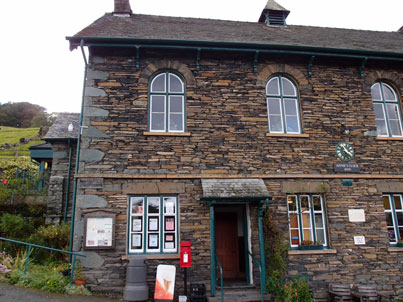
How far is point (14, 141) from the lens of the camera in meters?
39.6

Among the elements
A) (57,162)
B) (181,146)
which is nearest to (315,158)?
(181,146)

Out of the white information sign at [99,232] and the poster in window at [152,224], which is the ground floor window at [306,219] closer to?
the poster in window at [152,224]

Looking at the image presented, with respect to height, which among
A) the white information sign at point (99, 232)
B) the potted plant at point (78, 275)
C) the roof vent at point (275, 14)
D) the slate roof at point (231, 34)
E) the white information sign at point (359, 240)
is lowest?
the potted plant at point (78, 275)

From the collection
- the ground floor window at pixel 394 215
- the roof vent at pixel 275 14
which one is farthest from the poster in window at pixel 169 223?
the roof vent at pixel 275 14

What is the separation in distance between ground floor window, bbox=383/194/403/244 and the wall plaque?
1.22 meters

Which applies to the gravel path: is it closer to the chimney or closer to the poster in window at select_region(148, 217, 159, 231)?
the poster in window at select_region(148, 217, 159, 231)

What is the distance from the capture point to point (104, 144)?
8.68m

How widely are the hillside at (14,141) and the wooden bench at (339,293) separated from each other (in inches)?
1244

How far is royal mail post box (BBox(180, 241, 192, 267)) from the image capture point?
7496mm

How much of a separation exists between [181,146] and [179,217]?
1945 millimetres

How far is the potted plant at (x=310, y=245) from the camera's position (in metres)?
8.66

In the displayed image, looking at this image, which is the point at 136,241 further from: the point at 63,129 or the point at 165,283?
the point at 63,129

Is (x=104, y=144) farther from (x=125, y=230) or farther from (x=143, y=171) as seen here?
(x=125, y=230)

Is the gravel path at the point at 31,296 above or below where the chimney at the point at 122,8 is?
below
